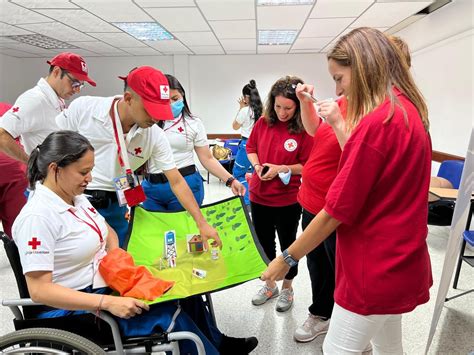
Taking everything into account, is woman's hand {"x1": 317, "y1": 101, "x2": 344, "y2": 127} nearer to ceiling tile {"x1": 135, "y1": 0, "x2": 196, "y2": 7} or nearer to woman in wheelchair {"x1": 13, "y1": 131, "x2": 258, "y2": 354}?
woman in wheelchair {"x1": 13, "y1": 131, "x2": 258, "y2": 354}

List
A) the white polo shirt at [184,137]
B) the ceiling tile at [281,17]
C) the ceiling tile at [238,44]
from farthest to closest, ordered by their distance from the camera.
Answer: the ceiling tile at [238,44]
the ceiling tile at [281,17]
the white polo shirt at [184,137]

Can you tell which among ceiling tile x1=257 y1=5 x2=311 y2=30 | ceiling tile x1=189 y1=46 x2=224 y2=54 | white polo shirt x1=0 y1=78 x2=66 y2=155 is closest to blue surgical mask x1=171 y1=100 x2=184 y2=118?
white polo shirt x1=0 y1=78 x2=66 y2=155

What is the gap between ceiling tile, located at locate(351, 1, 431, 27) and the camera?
12.7ft

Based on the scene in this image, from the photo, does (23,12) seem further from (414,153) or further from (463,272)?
(463,272)

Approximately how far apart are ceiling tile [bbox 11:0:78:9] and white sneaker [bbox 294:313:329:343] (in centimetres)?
392

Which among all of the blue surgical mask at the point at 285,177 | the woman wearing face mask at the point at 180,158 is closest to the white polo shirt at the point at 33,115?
the woman wearing face mask at the point at 180,158

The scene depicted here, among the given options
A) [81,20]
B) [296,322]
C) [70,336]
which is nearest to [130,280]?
[70,336]

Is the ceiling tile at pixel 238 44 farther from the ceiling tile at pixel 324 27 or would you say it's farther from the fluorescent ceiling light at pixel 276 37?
the ceiling tile at pixel 324 27

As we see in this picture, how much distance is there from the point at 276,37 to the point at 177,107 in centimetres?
418

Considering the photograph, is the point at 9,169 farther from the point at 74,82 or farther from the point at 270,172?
the point at 270,172

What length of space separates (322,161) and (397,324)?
2.26ft

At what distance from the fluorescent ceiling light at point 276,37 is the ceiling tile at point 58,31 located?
289 cm

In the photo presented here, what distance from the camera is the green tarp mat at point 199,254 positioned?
3.63 feet

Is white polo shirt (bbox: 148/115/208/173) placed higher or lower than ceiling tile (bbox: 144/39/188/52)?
lower
